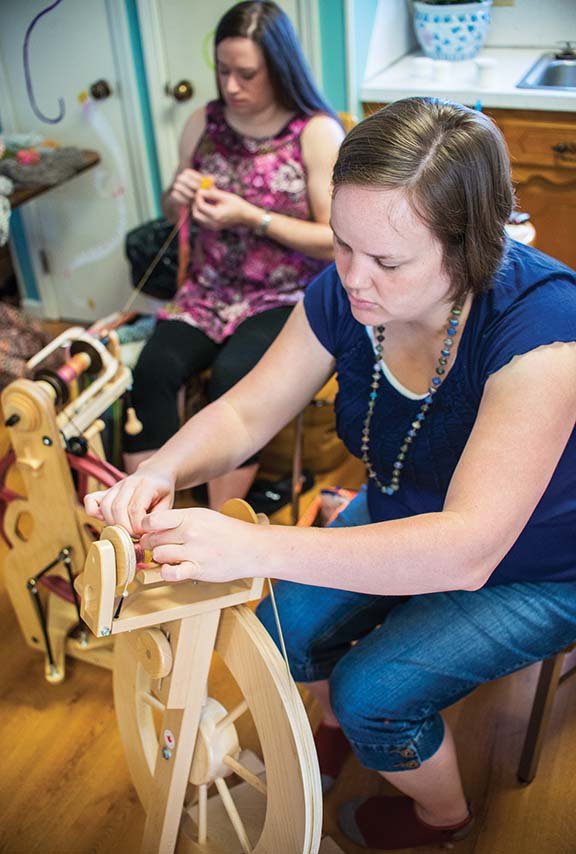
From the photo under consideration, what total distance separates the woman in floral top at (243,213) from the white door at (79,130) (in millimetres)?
670

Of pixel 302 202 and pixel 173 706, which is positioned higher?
pixel 302 202

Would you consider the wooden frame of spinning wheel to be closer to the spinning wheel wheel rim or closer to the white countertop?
the spinning wheel wheel rim

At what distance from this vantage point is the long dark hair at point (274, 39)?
6.35ft

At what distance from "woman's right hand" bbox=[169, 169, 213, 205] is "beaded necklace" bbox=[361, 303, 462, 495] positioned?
965 millimetres

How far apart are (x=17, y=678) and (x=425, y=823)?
89 centimetres

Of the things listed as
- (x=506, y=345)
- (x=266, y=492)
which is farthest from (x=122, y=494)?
(x=266, y=492)

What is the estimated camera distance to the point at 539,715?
4.77 feet

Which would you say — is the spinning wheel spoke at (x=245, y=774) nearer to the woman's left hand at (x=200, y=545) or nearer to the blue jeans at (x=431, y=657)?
the blue jeans at (x=431, y=657)

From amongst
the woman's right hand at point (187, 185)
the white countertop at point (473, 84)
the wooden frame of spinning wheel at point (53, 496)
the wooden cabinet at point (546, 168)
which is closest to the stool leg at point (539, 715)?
the wooden frame of spinning wheel at point (53, 496)

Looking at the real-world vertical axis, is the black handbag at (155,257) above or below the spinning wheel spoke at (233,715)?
below

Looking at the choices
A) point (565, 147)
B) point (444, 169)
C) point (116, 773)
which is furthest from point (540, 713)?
point (565, 147)

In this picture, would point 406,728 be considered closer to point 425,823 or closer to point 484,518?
point 425,823

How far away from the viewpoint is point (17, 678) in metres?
1.83

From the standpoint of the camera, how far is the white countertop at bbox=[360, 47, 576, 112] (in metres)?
2.43
